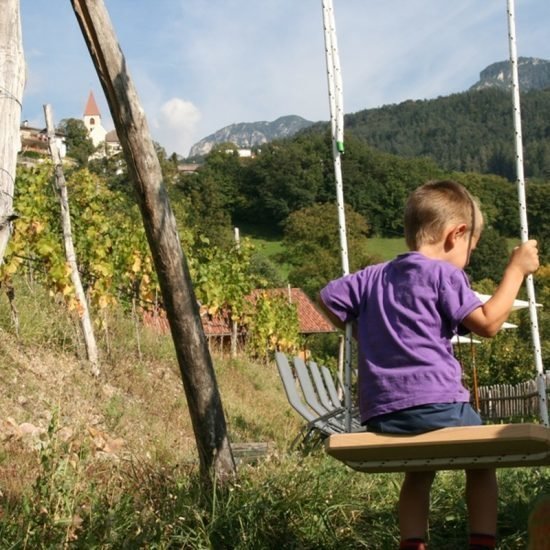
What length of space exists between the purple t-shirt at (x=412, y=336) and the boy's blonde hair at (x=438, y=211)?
0.25 feet

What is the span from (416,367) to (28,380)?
4.94 metres

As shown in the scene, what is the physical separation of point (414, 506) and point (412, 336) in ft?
1.64

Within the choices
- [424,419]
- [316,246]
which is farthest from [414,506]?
[316,246]

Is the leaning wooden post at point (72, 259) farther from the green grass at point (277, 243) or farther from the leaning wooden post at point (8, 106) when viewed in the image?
the green grass at point (277, 243)

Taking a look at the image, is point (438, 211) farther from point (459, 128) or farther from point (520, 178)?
point (459, 128)

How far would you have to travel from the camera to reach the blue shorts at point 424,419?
2.50 metres

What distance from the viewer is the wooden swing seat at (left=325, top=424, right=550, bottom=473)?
7.45ft

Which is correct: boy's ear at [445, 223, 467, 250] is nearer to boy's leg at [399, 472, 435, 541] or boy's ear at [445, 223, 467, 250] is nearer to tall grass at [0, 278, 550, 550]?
boy's leg at [399, 472, 435, 541]

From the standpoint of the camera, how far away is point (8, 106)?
2.64m

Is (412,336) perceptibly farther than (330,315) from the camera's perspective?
No

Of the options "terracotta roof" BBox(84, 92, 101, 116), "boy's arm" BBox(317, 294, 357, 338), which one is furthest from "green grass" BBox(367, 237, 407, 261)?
"terracotta roof" BBox(84, 92, 101, 116)

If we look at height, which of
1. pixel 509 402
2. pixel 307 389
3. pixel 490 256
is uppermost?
pixel 490 256

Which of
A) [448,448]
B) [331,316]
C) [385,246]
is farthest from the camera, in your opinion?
[385,246]

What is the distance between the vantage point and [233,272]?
1486 cm
